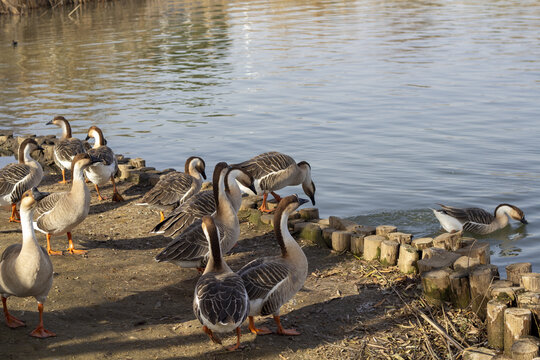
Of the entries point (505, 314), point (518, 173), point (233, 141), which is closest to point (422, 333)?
point (505, 314)

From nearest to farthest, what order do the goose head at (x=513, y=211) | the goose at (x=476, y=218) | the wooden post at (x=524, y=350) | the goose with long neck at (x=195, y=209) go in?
the wooden post at (x=524, y=350), the goose with long neck at (x=195, y=209), the goose at (x=476, y=218), the goose head at (x=513, y=211)

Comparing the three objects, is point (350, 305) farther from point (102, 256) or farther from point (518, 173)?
point (518, 173)

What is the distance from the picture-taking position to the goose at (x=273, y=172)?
461 inches

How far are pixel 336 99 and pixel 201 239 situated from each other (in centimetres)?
1472

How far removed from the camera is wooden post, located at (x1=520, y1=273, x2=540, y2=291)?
7.00m

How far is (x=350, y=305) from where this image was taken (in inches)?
308

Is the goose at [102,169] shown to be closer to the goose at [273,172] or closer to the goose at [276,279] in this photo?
the goose at [273,172]

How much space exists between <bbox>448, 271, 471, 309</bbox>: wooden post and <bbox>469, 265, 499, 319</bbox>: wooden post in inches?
3.5

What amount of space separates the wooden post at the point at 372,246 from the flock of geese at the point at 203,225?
1256mm

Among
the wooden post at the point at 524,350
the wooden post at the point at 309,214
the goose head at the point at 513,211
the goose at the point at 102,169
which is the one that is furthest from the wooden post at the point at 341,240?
the goose at the point at 102,169

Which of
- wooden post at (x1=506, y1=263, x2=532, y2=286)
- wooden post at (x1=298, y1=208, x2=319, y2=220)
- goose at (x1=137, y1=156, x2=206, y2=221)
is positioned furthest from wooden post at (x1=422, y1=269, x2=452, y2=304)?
goose at (x1=137, y1=156, x2=206, y2=221)

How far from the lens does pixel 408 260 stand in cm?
846

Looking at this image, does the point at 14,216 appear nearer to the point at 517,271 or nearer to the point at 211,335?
the point at 211,335

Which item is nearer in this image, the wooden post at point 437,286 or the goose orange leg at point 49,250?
the wooden post at point 437,286
